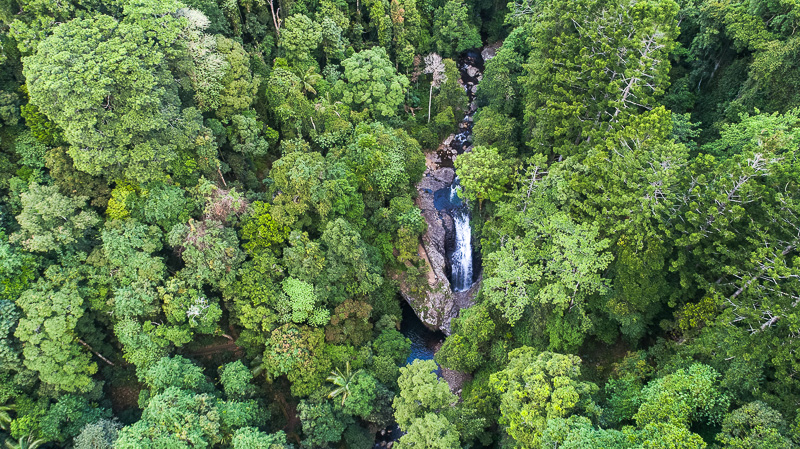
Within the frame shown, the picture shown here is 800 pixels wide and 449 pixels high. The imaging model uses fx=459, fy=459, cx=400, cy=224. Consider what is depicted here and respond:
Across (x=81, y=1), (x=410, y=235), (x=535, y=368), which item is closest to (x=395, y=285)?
(x=410, y=235)

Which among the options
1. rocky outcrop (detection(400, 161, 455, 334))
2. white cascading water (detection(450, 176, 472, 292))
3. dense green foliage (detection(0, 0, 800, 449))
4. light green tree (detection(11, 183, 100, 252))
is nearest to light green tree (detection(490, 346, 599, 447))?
dense green foliage (detection(0, 0, 800, 449))

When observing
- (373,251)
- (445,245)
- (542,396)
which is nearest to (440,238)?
(445,245)

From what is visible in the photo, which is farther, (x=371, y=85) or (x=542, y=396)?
(x=371, y=85)

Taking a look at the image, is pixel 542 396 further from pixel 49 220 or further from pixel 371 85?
pixel 371 85

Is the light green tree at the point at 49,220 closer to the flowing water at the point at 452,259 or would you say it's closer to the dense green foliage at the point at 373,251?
the dense green foliage at the point at 373,251

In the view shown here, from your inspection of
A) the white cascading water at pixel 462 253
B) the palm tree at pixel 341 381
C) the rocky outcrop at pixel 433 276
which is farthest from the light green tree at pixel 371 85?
the palm tree at pixel 341 381

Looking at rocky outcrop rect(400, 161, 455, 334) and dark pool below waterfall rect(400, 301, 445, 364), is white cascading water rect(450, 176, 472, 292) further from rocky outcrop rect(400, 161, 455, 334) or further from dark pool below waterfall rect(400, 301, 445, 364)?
dark pool below waterfall rect(400, 301, 445, 364)
